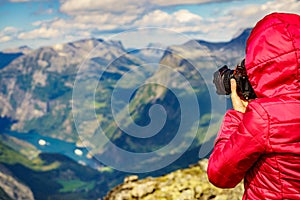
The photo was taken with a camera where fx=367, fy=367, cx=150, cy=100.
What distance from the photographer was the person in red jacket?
10.6 ft

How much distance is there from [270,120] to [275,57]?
557 millimetres

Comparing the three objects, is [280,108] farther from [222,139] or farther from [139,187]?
[139,187]

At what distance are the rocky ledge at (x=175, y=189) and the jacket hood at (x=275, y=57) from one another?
787 centimetres

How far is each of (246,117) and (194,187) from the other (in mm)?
8169

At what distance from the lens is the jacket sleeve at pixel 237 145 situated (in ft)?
10.8

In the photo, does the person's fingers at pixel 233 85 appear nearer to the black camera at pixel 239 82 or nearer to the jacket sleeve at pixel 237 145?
the black camera at pixel 239 82

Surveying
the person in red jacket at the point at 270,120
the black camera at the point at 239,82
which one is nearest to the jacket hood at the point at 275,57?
the person in red jacket at the point at 270,120

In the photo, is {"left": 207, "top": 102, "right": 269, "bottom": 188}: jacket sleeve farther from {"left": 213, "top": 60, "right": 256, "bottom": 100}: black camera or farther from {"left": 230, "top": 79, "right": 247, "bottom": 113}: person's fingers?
{"left": 213, "top": 60, "right": 256, "bottom": 100}: black camera

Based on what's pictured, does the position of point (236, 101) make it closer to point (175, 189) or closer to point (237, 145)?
point (237, 145)

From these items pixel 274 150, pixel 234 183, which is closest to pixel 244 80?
pixel 274 150

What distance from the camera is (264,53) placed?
10.8ft

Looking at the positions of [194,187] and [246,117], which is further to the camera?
[194,187]

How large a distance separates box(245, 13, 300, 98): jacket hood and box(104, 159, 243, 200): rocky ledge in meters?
7.87

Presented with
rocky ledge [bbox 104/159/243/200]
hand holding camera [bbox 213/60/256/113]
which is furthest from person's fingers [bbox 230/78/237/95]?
rocky ledge [bbox 104/159/243/200]
